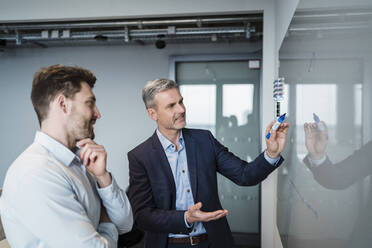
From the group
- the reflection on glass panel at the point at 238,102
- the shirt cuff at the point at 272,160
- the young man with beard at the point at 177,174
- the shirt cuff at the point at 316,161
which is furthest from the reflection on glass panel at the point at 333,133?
the reflection on glass panel at the point at 238,102

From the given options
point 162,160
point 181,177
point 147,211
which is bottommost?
point 147,211

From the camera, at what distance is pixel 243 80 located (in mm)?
4645

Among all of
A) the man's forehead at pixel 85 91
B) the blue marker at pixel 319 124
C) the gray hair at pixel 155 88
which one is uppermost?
the gray hair at pixel 155 88

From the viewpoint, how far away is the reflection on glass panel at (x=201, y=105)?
4727 millimetres

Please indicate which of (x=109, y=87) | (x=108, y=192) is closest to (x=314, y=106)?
(x=108, y=192)

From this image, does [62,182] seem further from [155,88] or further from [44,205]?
[155,88]

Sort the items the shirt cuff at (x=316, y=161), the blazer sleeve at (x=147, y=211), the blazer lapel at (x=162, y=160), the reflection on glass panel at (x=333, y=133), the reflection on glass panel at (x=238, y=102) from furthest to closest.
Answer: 1. the reflection on glass panel at (x=238, y=102)
2. the blazer lapel at (x=162, y=160)
3. the blazer sleeve at (x=147, y=211)
4. the shirt cuff at (x=316, y=161)
5. the reflection on glass panel at (x=333, y=133)

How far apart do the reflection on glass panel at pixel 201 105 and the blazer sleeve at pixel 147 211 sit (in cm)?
263

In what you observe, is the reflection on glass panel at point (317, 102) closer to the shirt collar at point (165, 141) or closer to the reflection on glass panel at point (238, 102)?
the shirt collar at point (165, 141)

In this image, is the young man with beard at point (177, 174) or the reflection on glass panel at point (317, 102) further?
the young man with beard at point (177, 174)

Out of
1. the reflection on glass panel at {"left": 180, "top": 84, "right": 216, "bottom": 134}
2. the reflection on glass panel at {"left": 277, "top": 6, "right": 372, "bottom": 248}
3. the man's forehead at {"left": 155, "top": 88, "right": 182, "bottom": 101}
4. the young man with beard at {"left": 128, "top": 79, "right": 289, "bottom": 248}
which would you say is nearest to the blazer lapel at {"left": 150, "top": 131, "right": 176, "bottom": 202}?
the young man with beard at {"left": 128, "top": 79, "right": 289, "bottom": 248}

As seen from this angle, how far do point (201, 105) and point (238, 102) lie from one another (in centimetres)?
54

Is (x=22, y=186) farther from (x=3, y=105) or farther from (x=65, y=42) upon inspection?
(x=3, y=105)

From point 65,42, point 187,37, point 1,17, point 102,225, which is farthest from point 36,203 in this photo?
point 65,42
